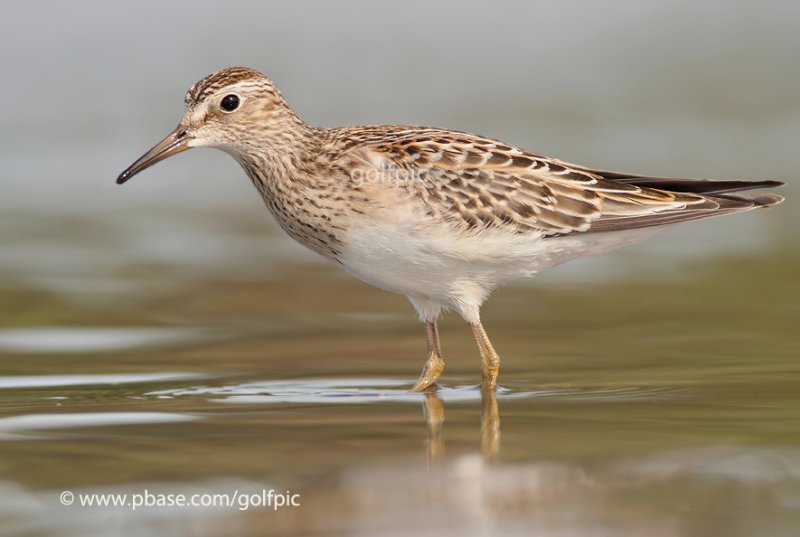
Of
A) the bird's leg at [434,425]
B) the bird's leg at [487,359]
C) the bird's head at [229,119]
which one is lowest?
the bird's leg at [434,425]

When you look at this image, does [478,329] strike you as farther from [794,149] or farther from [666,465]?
[794,149]

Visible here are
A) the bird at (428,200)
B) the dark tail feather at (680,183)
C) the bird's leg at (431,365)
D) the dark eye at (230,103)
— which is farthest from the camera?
the dark tail feather at (680,183)

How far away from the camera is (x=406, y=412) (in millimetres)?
9766

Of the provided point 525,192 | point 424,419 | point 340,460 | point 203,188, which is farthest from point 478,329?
point 203,188

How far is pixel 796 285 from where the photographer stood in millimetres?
14445

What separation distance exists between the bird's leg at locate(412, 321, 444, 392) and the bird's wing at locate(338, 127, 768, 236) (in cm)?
103

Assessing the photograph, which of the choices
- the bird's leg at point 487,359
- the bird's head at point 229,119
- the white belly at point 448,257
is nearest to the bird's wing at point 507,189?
the white belly at point 448,257

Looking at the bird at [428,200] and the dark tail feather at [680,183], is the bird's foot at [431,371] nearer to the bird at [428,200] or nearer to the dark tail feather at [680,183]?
the bird at [428,200]

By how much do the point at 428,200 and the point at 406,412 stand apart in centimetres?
172


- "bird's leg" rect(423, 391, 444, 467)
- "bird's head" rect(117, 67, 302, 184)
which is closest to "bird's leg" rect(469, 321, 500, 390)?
"bird's leg" rect(423, 391, 444, 467)

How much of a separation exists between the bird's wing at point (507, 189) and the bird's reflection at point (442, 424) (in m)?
1.33

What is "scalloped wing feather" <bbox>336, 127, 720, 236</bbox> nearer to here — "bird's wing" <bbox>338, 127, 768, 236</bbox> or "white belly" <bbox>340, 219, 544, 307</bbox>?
"bird's wing" <bbox>338, 127, 768, 236</bbox>

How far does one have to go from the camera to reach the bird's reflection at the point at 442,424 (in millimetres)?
8461

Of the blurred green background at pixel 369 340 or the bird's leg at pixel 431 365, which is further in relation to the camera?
the bird's leg at pixel 431 365
